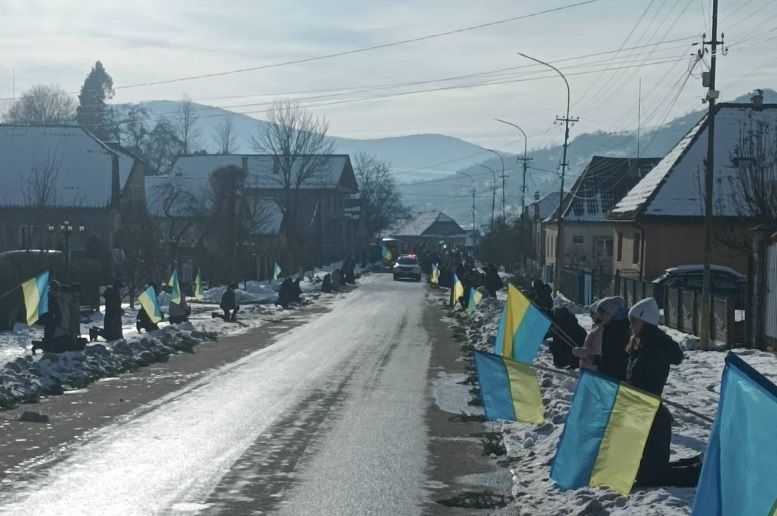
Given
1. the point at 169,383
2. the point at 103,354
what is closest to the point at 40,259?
the point at 103,354

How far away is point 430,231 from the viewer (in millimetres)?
181000

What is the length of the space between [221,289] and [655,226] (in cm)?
2047

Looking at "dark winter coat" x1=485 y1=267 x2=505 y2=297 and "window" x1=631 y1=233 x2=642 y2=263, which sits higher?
"window" x1=631 y1=233 x2=642 y2=263

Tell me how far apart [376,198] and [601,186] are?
2752 inches

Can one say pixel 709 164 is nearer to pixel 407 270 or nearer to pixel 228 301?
pixel 228 301

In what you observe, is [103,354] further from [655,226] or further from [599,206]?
[599,206]

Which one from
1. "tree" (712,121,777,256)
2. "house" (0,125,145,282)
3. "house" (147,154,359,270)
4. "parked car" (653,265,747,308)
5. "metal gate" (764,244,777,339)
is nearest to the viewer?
"metal gate" (764,244,777,339)

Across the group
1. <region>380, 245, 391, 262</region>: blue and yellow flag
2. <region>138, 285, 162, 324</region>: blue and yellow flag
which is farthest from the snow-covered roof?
<region>138, 285, 162, 324</region>: blue and yellow flag

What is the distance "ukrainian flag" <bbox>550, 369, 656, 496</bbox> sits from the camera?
8992 millimetres

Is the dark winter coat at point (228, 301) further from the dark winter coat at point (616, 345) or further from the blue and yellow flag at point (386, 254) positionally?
the blue and yellow flag at point (386, 254)

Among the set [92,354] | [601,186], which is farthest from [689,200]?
[601,186]

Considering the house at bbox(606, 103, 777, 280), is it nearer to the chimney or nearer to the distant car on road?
the chimney

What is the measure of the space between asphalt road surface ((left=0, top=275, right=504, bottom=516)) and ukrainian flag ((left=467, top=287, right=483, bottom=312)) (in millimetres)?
14967

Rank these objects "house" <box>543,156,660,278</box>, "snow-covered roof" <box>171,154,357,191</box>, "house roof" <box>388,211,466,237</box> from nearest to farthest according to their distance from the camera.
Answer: "house" <box>543,156,660,278</box>, "snow-covered roof" <box>171,154,357,191</box>, "house roof" <box>388,211,466,237</box>
